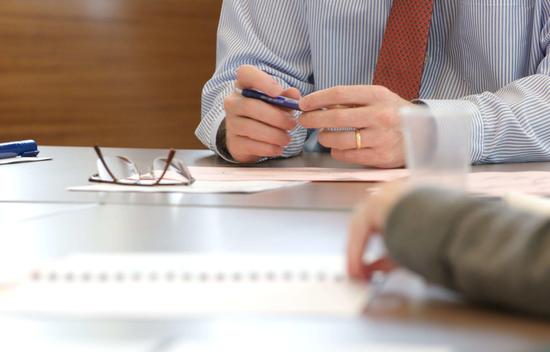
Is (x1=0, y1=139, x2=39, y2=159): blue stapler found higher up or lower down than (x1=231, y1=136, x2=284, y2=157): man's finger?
lower down

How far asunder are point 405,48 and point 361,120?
0.40 meters

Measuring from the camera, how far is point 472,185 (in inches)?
43.8

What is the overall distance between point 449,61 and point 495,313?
4.42 ft

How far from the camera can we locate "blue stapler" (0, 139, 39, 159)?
5.80 ft

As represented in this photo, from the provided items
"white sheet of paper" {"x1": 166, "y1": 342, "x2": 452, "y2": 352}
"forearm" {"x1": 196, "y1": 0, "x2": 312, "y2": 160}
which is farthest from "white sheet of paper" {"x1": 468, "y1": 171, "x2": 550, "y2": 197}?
"forearm" {"x1": 196, "y1": 0, "x2": 312, "y2": 160}

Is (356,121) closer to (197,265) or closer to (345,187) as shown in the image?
(345,187)

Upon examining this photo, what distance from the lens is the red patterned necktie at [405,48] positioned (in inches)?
66.8

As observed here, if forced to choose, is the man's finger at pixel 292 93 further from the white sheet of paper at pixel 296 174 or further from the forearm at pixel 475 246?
the forearm at pixel 475 246

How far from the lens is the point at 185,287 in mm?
628

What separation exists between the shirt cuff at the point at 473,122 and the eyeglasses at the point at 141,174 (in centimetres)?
42

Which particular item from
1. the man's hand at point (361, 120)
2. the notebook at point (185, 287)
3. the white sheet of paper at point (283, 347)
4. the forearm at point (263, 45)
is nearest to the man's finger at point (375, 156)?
the man's hand at point (361, 120)

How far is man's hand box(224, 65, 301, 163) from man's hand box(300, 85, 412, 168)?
9cm

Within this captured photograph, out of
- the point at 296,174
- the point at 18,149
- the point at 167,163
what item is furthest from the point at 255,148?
the point at 18,149

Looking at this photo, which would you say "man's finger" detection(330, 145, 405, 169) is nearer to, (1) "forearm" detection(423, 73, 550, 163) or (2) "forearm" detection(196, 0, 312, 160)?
(1) "forearm" detection(423, 73, 550, 163)
